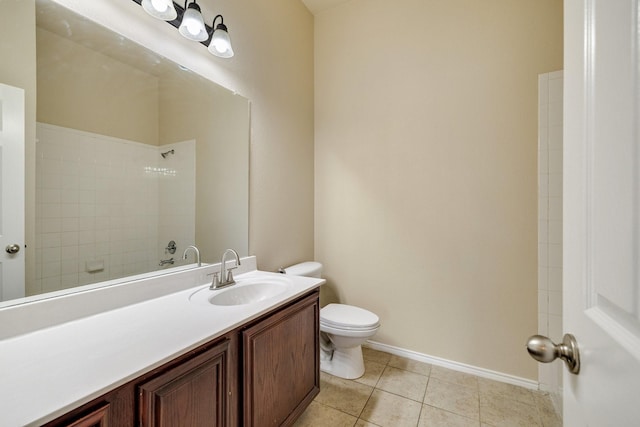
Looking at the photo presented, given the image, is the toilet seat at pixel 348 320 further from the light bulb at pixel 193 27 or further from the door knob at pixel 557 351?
the light bulb at pixel 193 27

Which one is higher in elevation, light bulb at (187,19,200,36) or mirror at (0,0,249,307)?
light bulb at (187,19,200,36)

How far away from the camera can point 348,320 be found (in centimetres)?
180

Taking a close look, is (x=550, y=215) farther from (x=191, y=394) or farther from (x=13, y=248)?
(x=13, y=248)

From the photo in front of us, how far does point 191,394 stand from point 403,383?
151cm

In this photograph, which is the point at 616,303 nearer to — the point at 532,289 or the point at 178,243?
the point at 178,243

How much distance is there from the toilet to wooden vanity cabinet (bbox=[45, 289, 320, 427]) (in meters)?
0.33

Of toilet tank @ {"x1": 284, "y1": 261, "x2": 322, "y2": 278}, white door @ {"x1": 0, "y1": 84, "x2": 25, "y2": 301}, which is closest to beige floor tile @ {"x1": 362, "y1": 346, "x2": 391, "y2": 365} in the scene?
toilet tank @ {"x1": 284, "y1": 261, "x2": 322, "y2": 278}

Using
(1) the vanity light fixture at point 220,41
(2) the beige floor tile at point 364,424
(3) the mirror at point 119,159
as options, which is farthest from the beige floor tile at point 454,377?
(1) the vanity light fixture at point 220,41

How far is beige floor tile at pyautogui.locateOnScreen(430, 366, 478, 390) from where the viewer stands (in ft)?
5.89

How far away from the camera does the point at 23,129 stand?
3.03ft

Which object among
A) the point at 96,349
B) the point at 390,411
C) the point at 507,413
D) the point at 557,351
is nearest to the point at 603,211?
the point at 557,351

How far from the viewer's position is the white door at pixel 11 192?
88 cm

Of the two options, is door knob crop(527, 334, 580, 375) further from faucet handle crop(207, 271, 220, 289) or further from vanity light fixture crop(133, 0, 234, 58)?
vanity light fixture crop(133, 0, 234, 58)

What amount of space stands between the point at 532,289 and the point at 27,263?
259 centimetres
